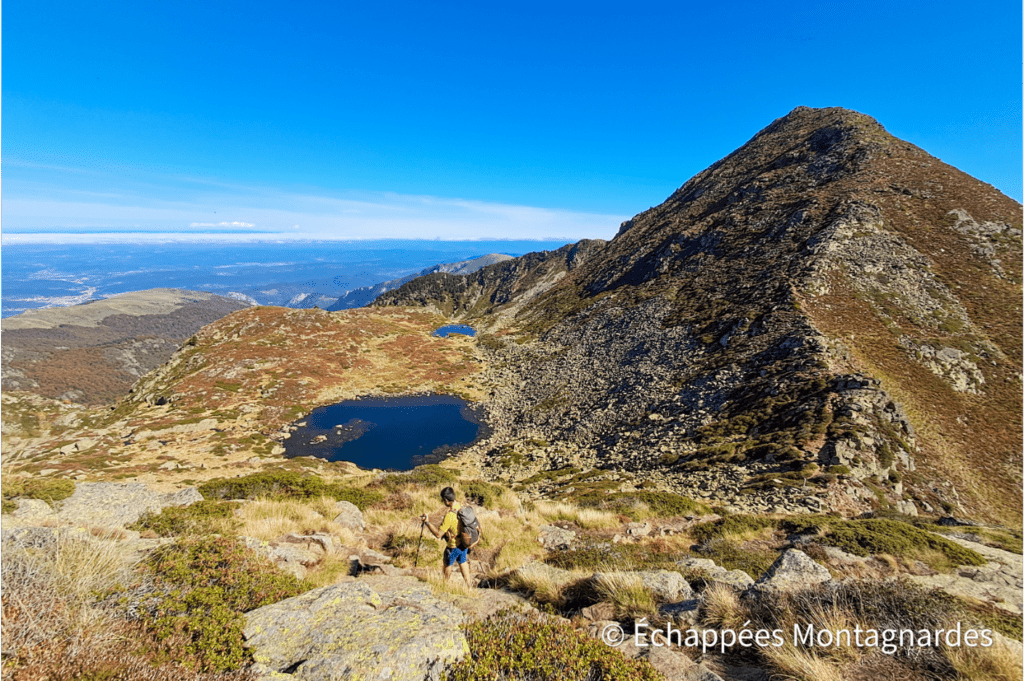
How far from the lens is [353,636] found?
6.48m

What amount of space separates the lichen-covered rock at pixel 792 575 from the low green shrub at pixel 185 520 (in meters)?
13.4

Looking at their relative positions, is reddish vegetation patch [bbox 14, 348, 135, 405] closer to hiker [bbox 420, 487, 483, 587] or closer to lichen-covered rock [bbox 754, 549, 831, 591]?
hiker [bbox 420, 487, 483, 587]

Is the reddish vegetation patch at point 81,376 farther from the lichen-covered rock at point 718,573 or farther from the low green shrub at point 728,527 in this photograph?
the lichen-covered rock at point 718,573

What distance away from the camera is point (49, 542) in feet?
23.3

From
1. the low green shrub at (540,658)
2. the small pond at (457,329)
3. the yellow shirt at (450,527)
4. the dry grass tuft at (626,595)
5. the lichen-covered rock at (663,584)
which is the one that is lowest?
the small pond at (457,329)

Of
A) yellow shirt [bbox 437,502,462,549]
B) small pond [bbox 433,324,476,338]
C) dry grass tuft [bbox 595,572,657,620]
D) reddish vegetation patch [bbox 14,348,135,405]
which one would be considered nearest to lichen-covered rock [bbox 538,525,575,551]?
yellow shirt [bbox 437,502,462,549]

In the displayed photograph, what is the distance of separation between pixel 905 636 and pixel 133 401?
81.2 metres

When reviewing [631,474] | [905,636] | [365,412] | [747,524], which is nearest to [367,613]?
[905,636]

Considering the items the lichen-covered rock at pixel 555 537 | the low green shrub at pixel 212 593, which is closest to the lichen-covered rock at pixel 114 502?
the low green shrub at pixel 212 593

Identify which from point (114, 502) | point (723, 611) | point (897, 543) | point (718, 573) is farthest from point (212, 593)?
point (897, 543)

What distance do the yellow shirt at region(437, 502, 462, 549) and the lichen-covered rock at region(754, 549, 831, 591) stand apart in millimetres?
7278

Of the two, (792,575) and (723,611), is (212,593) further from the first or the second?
(792,575)

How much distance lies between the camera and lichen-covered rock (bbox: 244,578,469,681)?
5762 millimetres

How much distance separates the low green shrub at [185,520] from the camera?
410 inches
